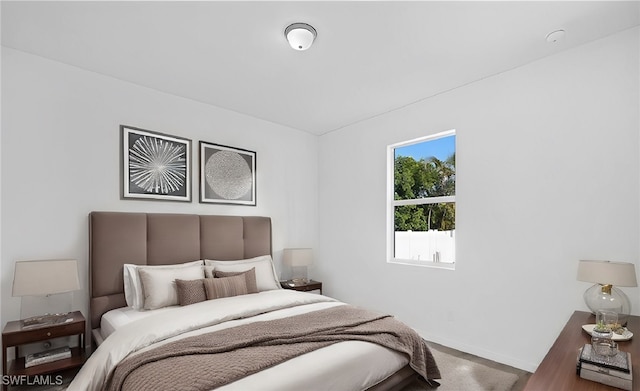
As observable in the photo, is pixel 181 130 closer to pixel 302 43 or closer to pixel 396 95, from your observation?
pixel 302 43

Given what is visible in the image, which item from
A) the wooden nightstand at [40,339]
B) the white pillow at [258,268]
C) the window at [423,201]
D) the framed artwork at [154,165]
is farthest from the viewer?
the window at [423,201]

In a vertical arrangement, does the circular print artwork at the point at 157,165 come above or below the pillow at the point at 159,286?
above

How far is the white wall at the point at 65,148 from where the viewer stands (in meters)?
2.63

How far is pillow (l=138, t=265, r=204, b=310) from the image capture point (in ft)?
9.28

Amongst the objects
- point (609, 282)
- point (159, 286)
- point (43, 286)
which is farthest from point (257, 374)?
point (609, 282)

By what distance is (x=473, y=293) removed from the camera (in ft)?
10.4

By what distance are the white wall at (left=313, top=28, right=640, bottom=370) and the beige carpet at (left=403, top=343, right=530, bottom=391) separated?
14cm

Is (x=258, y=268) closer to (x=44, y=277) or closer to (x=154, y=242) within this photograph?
(x=154, y=242)

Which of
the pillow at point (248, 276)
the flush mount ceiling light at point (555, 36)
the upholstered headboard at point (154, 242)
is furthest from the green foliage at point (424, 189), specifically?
the pillow at point (248, 276)

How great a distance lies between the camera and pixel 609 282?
2.12 meters

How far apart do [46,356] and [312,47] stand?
300 centimetres

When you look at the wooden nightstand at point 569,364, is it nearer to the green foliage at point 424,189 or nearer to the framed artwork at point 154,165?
Result: the green foliage at point 424,189

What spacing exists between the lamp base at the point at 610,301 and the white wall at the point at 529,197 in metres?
0.26

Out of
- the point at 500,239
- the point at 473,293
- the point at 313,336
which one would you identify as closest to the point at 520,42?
the point at 500,239
